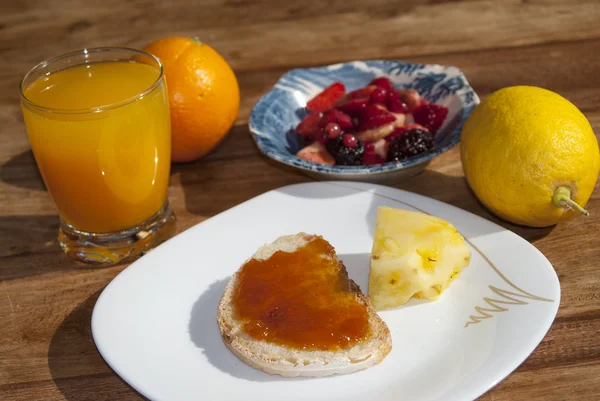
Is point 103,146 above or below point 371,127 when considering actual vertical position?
above

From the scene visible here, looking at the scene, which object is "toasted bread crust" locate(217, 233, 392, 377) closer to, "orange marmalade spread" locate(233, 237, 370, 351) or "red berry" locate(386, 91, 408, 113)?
"orange marmalade spread" locate(233, 237, 370, 351)

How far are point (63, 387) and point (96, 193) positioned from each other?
0.55 m

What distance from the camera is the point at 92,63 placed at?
206 cm

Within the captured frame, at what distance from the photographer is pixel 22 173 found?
243 centimetres

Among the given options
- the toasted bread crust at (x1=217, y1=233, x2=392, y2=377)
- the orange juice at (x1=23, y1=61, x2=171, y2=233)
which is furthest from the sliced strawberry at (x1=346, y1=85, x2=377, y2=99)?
the toasted bread crust at (x1=217, y1=233, x2=392, y2=377)

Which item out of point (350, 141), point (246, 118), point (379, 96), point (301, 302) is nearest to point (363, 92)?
point (379, 96)

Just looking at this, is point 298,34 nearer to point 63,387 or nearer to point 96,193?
point 96,193

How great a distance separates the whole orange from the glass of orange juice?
175 millimetres

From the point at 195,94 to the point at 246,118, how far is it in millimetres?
463

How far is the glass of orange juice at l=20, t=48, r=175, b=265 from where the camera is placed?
71.4 inches

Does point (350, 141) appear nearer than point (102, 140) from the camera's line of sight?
No

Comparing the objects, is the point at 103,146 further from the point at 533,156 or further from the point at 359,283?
the point at 533,156

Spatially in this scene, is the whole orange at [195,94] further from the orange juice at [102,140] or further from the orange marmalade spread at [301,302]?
the orange marmalade spread at [301,302]

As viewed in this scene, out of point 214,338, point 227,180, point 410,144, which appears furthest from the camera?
point 227,180
